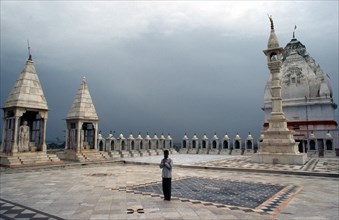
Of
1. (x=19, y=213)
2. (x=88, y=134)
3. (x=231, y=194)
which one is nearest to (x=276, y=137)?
(x=231, y=194)

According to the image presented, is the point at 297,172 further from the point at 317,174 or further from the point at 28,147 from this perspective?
the point at 28,147

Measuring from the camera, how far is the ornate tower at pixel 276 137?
2098cm

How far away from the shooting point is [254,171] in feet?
52.4

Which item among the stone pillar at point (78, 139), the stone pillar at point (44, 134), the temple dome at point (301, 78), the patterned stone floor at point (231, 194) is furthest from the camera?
the temple dome at point (301, 78)

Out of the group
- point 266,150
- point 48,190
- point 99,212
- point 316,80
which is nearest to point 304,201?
point 99,212

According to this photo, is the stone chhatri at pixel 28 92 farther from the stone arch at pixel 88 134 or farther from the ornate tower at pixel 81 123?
the stone arch at pixel 88 134

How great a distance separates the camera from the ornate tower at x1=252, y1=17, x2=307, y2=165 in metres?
21.0

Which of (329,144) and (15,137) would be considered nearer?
(15,137)

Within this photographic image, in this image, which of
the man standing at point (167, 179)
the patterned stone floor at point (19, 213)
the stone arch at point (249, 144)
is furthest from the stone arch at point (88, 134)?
the stone arch at point (249, 144)

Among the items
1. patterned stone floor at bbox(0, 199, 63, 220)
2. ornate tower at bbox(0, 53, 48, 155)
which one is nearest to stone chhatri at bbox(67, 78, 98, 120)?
ornate tower at bbox(0, 53, 48, 155)

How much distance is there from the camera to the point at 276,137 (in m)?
→ 22.3

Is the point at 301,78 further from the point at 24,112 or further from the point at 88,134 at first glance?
the point at 24,112

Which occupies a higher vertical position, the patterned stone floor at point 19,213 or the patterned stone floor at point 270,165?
the patterned stone floor at point 19,213

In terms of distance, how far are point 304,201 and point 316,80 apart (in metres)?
37.6
